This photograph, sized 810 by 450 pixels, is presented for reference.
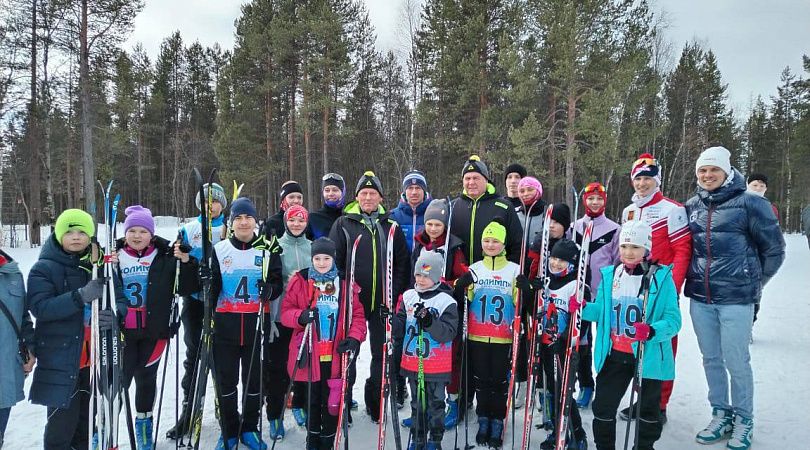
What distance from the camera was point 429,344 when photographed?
10.6 ft

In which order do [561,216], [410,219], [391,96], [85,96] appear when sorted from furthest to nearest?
[391,96]
[85,96]
[410,219]
[561,216]

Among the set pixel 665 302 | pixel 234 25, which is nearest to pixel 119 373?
pixel 665 302

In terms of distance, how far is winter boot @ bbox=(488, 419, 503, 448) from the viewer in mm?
3383

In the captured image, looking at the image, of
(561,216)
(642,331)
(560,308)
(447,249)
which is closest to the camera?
(642,331)

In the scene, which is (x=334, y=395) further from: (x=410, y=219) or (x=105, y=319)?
(x=410, y=219)

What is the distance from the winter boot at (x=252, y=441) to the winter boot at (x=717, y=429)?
11.8 ft

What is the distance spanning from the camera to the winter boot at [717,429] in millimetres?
3486

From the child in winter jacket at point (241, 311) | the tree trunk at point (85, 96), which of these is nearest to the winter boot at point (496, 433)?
the child in winter jacket at point (241, 311)

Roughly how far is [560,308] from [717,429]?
1.67 m

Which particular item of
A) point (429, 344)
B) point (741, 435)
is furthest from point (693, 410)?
point (429, 344)

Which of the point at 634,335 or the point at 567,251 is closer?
the point at 634,335

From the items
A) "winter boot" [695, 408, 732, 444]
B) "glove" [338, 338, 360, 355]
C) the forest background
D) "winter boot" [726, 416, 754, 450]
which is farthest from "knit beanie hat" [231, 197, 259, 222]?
the forest background

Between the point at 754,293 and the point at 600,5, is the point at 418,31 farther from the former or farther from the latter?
the point at 754,293

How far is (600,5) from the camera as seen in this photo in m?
17.5
